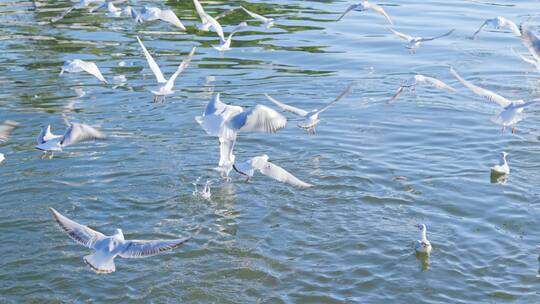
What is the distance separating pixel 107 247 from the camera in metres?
8.72

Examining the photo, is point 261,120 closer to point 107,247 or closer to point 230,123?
point 230,123

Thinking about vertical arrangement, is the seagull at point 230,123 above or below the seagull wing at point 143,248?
above

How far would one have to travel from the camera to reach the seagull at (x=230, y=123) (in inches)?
431

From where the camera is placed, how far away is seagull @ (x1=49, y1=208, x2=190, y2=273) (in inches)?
334

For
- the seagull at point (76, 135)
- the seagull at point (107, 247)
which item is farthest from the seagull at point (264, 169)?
the seagull at point (107, 247)

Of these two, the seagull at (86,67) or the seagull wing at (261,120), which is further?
the seagull at (86,67)

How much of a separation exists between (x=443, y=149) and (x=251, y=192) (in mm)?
3511

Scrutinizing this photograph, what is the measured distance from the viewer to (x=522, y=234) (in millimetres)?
10547

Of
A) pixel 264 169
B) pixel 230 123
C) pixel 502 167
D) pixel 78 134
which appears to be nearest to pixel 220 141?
pixel 230 123

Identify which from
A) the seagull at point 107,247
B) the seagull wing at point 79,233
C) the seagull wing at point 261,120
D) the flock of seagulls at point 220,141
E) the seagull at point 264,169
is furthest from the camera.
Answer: the seagull at point 264,169

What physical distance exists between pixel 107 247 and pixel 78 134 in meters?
2.85

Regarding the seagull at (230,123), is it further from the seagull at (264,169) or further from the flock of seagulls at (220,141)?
the seagull at (264,169)

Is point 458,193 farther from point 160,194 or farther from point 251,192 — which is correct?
point 160,194

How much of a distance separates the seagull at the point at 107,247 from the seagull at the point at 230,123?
2720 millimetres
